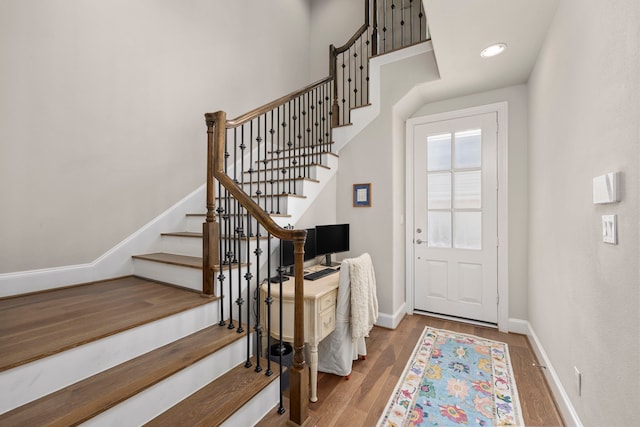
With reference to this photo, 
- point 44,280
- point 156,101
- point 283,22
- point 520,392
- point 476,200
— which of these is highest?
point 283,22

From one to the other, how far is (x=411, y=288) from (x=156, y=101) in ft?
11.5

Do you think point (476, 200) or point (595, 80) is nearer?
point (595, 80)

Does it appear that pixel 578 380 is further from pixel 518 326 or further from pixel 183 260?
pixel 183 260

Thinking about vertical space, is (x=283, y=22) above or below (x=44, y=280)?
above

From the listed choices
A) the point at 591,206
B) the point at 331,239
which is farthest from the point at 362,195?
the point at 591,206

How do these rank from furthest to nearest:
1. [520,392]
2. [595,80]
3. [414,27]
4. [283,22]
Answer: [283,22], [414,27], [520,392], [595,80]

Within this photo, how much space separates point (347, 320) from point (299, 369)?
76cm

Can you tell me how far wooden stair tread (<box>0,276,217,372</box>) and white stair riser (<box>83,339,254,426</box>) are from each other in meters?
0.33

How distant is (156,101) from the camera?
8.73 feet

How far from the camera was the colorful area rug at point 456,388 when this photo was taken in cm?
171

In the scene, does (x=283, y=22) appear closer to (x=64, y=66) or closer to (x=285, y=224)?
(x=64, y=66)

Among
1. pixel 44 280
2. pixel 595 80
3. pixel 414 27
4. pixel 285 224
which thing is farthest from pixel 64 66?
pixel 414 27

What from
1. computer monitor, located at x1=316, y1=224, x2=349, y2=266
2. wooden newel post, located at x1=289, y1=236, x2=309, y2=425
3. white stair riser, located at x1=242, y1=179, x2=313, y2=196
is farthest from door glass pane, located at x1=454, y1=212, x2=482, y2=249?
wooden newel post, located at x1=289, y1=236, x2=309, y2=425

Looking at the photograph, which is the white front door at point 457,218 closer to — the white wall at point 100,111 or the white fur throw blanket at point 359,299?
the white fur throw blanket at point 359,299
